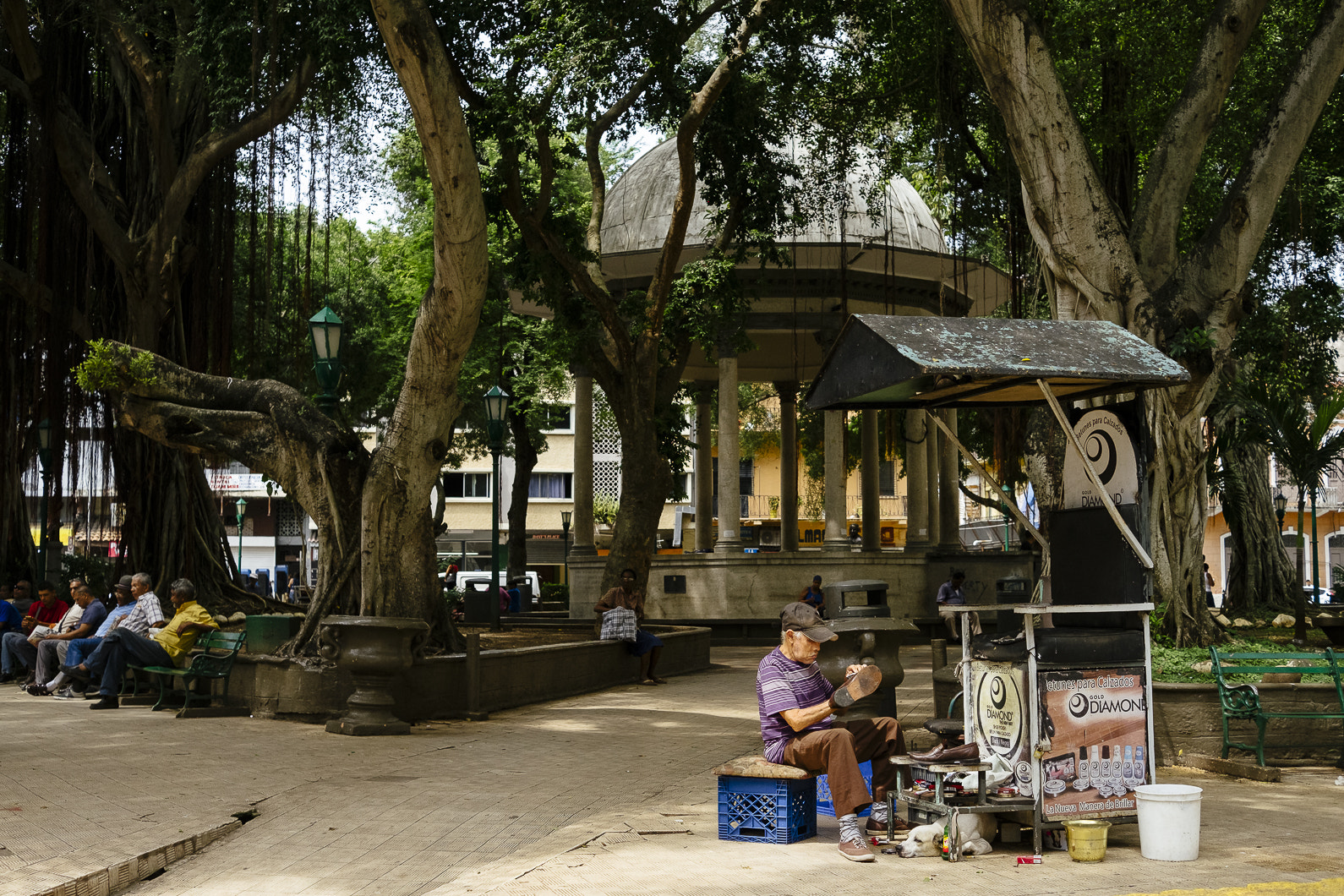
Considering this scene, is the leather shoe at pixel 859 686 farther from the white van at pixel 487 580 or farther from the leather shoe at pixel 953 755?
the white van at pixel 487 580

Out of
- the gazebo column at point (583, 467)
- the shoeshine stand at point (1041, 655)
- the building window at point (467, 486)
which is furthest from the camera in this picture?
the building window at point (467, 486)

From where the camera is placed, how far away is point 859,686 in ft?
22.0

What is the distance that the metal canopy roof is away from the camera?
671 cm

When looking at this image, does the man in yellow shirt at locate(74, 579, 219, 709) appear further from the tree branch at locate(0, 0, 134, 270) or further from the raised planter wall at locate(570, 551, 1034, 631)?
the raised planter wall at locate(570, 551, 1034, 631)

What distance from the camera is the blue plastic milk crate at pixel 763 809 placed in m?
6.79

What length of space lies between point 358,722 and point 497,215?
357 inches

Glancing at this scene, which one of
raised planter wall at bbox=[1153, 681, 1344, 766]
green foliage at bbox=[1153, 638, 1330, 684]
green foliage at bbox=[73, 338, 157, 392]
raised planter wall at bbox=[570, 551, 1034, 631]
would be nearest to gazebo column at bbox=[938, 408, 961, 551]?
raised planter wall at bbox=[570, 551, 1034, 631]

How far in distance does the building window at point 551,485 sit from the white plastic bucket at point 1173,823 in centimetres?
4891

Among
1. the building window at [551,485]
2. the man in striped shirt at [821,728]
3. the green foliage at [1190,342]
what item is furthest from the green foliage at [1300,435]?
the building window at [551,485]

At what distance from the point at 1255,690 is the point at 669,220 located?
18.3m

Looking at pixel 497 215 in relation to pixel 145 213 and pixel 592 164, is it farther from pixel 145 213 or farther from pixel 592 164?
pixel 145 213

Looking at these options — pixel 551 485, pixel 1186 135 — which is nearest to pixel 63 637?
pixel 1186 135

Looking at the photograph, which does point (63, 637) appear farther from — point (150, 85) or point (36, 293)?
point (150, 85)

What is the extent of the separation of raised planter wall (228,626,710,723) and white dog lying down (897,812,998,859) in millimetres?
6388
